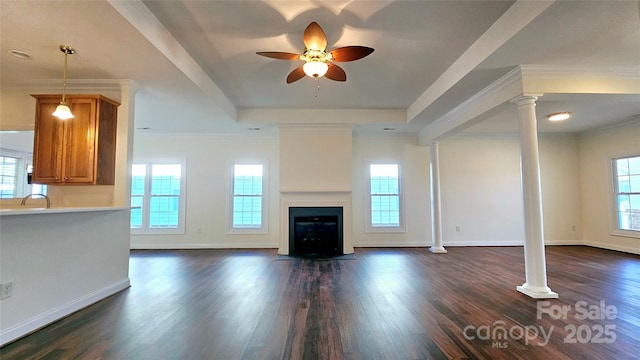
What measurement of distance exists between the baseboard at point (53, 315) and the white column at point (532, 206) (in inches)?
192

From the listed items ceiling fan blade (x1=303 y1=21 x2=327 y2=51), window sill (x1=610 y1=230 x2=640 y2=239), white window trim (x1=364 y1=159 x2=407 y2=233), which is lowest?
window sill (x1=610 y1=230 x2=640 y2=239)

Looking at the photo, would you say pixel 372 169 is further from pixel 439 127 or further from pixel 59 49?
pixel 59 49

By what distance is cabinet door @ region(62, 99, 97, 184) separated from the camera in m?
3.34

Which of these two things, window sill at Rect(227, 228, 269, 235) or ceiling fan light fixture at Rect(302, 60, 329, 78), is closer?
ceiling fan light fixture at Rect(302, 60, 329, 78)

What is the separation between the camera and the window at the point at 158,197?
6.39 meters

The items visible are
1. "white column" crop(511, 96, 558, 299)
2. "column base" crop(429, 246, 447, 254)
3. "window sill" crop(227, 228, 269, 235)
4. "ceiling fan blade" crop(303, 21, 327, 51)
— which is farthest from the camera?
"window sill" crop(227, 228, 269, 235)

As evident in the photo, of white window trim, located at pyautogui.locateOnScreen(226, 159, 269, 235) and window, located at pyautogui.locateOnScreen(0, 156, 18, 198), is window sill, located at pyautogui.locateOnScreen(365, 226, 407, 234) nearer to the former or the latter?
white window trim, located at pyautogui.locateOnScreen(226, 159, 269, 235)

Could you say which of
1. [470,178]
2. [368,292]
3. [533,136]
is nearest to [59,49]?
[368,292]

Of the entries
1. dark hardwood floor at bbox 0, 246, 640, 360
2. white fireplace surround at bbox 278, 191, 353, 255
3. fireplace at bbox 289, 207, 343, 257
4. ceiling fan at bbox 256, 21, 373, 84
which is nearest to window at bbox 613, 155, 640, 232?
dark hardwood floor at bbox 0, 246, 640, 360

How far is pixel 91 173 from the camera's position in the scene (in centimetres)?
333

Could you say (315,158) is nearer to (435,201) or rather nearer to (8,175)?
(435,201)

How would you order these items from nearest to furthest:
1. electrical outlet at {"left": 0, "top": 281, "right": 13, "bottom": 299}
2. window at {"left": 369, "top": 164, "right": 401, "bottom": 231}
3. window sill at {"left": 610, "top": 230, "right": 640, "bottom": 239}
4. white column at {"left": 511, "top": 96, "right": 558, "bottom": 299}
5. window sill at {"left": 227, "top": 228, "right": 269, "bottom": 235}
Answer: electrical outlet at {"left": 0, "top": 281, "right": 13, "bottom": 299} < white column at {"left": 511, "top": 96, "right": 558, "bottom": 299} < window sill at {"left": 610, "top": 230, "right": 640, "bottom": 239} < window sill at {"left": 227, "top": 228, "right": 269, "bottom": 235} < window at {"left": 369, "top": 164, "right": 401, "bottom": 231}

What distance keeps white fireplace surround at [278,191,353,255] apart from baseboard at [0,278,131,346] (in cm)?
282

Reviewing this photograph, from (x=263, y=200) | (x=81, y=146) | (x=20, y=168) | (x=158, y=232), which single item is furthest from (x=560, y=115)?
(x=20, y=168)
